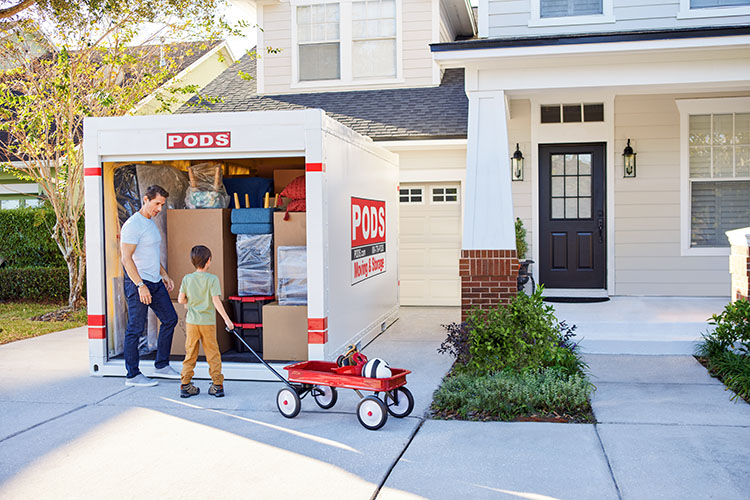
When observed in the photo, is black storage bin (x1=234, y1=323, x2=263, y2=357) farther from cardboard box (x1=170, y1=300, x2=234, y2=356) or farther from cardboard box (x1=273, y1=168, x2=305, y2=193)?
cardboard box (x1=273, y1=168, x2=305, y2=193)

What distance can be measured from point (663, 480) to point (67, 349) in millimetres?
7363

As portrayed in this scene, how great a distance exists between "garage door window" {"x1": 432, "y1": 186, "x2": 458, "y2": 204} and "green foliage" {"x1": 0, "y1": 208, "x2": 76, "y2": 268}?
7538 mm

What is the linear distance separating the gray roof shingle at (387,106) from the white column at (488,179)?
141 inches

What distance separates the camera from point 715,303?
33.2 feet

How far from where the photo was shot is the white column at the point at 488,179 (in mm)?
8188

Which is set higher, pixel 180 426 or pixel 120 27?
pixel 120 27

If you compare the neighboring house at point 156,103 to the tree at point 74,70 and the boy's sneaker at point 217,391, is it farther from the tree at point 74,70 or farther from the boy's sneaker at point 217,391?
the boy's sneaker at point 217,391

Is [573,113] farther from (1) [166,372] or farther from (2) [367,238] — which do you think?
(1) [166,372]

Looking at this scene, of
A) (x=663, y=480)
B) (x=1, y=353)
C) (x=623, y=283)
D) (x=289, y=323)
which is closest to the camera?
(x=663, y=480)

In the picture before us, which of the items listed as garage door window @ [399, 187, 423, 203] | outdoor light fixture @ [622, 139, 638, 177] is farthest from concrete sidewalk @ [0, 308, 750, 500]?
garage door window @ [399, 187, 423, 203]

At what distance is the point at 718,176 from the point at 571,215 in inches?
84.2

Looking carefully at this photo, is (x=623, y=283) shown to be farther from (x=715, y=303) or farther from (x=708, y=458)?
(x=708, y=458)

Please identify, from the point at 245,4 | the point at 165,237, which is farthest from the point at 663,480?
the point at 245,4

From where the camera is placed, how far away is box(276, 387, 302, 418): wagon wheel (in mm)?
5953
